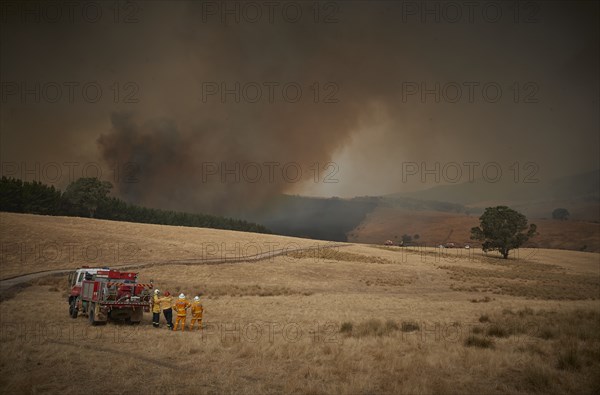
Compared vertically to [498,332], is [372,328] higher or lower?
lower

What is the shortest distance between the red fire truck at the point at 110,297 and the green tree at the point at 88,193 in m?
100

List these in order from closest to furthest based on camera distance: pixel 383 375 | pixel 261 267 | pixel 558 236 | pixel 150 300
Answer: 1. pixel 383 375
2. pixel 150 300
3. pixel 261 267
4. pixel 558 236

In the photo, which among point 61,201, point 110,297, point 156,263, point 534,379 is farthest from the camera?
point 61,201

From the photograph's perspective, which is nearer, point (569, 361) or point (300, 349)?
point (569, 361)

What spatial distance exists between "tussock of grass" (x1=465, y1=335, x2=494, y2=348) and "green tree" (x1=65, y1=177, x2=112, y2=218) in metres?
114

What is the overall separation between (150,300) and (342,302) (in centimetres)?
1623

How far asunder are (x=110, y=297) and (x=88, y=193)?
10419cm

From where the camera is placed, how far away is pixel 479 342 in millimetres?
14406

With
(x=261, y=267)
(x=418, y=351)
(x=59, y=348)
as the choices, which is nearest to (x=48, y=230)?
(x=261, y=267)

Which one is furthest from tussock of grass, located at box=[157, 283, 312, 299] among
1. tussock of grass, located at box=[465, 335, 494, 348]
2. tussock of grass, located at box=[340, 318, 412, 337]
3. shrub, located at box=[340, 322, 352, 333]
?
tussock of grass, located at box=[465, 335, 494, 348]

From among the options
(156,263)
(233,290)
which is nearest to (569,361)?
(233,290)

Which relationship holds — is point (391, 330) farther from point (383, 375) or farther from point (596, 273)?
point (596, 273)

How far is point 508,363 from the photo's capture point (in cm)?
1166

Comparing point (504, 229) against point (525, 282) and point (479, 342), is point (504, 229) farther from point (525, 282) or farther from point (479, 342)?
point (479, 342)
